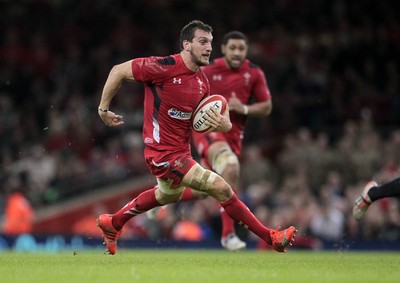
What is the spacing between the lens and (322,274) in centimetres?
886

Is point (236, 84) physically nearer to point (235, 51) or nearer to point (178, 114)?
point (235, 51)

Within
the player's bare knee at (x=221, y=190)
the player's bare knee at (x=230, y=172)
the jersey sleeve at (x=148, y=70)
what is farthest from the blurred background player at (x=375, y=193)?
the jersey sleeve at (x=148, y=70)

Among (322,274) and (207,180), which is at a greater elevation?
(207,180)

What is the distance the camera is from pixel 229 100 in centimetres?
1240

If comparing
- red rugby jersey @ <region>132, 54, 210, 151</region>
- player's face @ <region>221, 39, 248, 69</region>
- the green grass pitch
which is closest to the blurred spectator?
player's face @ <region>221, 39, 248, 69</region>

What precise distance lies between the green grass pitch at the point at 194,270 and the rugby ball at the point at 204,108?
153 centimetres

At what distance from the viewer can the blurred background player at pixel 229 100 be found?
1251cm

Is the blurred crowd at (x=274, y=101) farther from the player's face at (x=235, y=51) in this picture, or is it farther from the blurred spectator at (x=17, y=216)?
the player's face at (x=235, y=51)

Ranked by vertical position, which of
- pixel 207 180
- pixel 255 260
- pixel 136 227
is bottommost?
pixel 136 227

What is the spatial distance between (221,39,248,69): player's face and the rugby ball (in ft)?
8.01

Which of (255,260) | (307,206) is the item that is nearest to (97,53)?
(307,206)

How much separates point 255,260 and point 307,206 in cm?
668

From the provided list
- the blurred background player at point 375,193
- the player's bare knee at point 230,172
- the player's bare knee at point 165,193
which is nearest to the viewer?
the player's bare knee at point 165,193

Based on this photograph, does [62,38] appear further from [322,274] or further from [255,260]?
[322,274]
